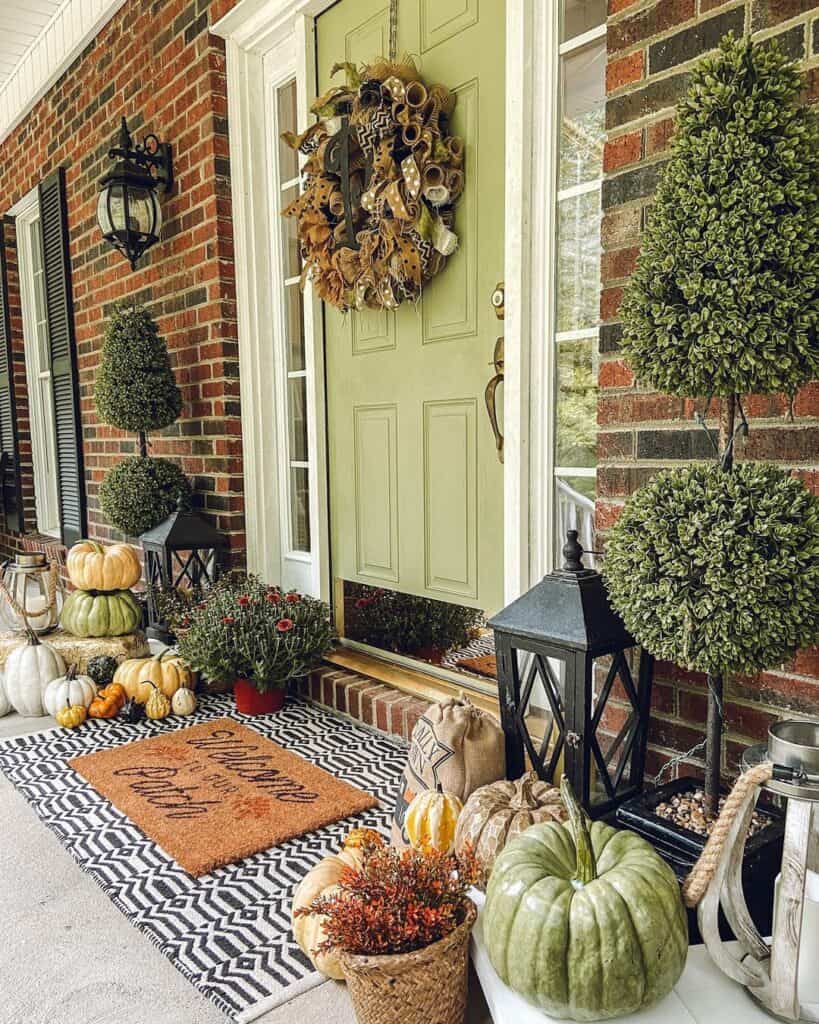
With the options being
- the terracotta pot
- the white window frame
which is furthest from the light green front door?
the white window frame

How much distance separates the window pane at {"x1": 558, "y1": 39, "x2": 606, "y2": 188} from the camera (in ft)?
6.05

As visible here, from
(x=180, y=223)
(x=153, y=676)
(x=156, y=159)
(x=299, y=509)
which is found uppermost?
(x=156, y=159)

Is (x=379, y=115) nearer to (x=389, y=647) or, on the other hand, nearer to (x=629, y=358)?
(x=629, y=358)

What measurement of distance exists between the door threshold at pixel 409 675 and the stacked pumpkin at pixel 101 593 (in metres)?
0.88

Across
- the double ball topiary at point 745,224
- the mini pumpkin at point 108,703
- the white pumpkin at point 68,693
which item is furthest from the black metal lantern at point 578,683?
the white pumpkin at point 68,693

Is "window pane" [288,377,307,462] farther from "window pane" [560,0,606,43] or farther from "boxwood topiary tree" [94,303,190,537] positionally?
"window pane" [560,0,606,43]

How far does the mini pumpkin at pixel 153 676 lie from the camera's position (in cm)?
263

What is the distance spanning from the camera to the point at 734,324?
43.9 inches

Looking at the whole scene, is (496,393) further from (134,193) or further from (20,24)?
(20,24)

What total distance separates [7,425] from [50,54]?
8.25 feet

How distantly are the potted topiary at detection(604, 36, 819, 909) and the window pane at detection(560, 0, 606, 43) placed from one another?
0.84 meters

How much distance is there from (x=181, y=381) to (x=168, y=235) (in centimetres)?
63

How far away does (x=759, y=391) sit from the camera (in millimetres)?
1171

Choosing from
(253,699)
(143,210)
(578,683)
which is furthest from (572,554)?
(143,210)
